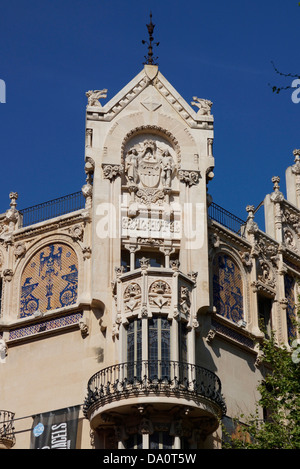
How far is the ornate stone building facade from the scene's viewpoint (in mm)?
46844

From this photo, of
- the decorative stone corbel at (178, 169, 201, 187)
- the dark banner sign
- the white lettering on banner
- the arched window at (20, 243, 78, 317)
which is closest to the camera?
the dark banner sign

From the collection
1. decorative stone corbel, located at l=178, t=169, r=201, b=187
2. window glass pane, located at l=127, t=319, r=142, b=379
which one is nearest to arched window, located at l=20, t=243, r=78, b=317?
window glass pane, located at l=127, t=319, r=142, b=379

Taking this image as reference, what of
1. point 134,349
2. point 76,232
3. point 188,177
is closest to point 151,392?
point 134,349

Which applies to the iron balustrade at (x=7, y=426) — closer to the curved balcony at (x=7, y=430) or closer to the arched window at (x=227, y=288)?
the curved balcony at (x=7, y=430)

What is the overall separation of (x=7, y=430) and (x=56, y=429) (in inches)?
84.0

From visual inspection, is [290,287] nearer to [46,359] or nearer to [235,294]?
[235,294]

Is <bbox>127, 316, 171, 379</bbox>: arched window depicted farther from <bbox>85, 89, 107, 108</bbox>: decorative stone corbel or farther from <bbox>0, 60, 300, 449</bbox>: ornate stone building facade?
<bbox>85, 89, 107, 108</bbox>: decorative stone corbel

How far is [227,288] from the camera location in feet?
172

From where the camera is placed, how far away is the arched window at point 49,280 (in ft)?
168

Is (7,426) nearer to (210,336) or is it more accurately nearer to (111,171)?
(210,336)

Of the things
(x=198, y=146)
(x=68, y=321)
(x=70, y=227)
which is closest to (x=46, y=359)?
(x=68, y=321)

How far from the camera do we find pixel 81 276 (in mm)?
50844

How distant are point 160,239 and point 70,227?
11.6 feet

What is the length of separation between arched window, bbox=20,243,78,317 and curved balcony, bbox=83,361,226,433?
4393mm
